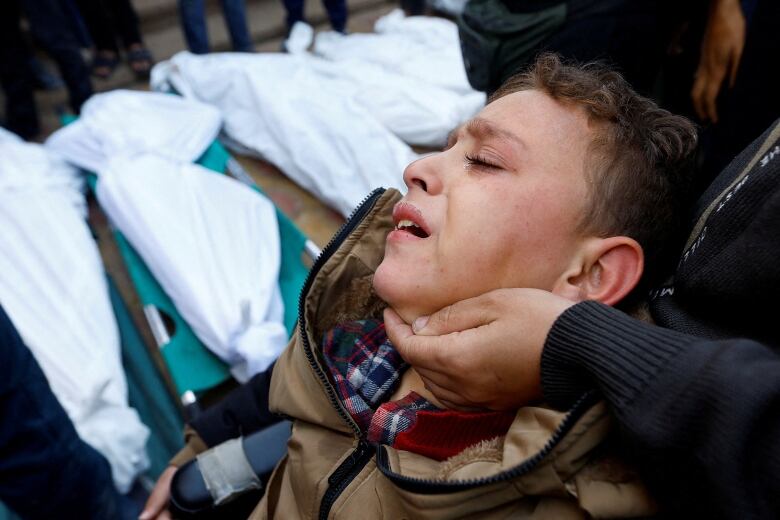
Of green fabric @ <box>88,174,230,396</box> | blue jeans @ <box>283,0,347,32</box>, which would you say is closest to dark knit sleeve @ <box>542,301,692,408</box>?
green fabric @ <box>88,174,230,396</box>

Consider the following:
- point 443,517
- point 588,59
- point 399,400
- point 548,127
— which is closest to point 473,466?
point 443,517

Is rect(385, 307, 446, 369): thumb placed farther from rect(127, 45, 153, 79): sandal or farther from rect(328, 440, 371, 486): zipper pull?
rect(127, 45, 153, 79): sandal

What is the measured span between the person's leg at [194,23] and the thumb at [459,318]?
415 cm

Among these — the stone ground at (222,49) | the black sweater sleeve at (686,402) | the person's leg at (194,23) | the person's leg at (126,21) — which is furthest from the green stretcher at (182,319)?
the person's leg at (126,21)

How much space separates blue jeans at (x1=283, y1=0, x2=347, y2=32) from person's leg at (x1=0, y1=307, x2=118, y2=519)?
4561 millimetres

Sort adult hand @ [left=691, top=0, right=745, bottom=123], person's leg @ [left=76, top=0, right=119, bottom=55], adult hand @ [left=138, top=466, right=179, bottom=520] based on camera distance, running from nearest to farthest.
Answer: adult hand @ [left=138, top=466, right=179, bottom=520], adult hand @ [left=691, top=0, right=745, bottom=123], person's leg @ [left=76, top=0, right=119, bottom=55]

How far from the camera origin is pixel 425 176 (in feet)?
3.69

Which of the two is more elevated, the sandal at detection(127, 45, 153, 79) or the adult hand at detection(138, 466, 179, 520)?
the sandal at detection(127, 45, 153, 79)

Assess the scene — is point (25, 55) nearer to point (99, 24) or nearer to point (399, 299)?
point (99, 24)

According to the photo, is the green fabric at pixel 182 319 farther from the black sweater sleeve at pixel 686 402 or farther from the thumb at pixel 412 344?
the black sweater sleeve at pixel 686 402

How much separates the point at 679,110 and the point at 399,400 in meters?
1.87

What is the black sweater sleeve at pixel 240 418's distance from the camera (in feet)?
4.91

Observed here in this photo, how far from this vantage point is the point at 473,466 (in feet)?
2.67

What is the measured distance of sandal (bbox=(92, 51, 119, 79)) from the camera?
185 inches
